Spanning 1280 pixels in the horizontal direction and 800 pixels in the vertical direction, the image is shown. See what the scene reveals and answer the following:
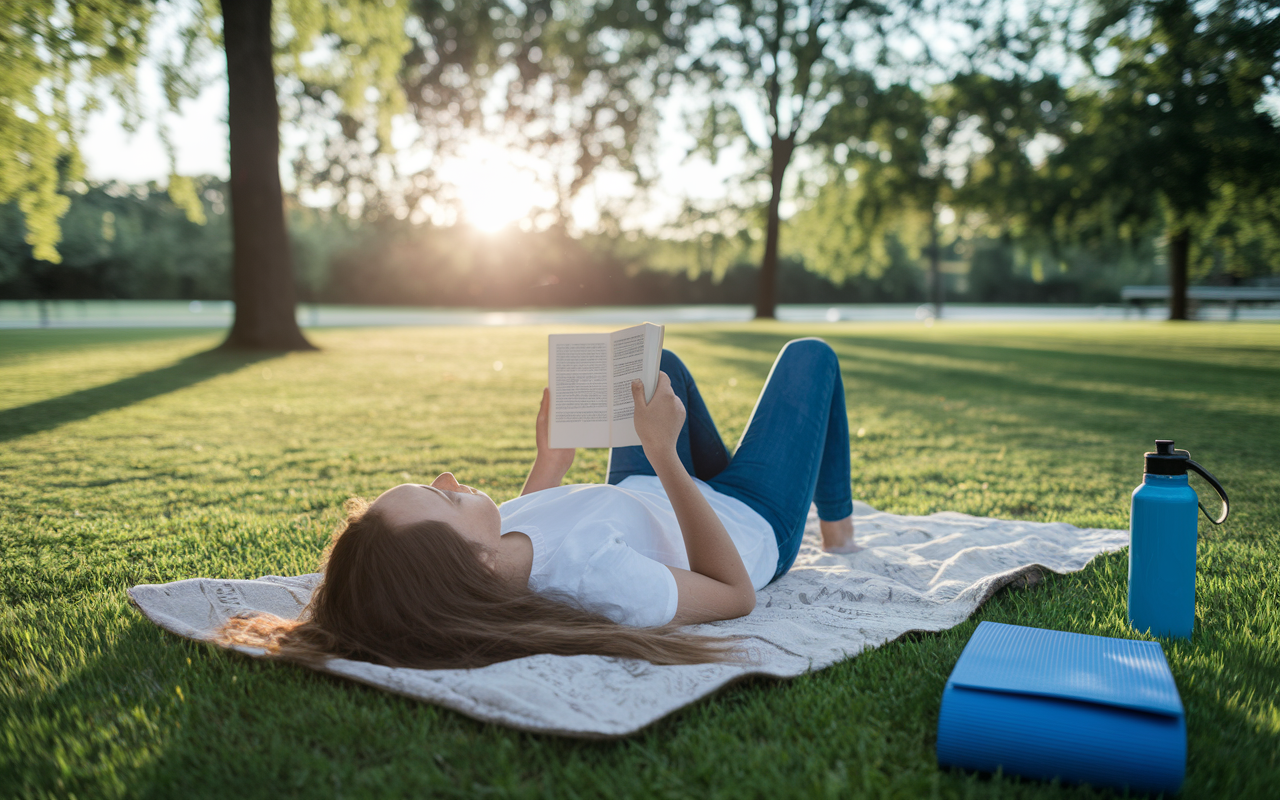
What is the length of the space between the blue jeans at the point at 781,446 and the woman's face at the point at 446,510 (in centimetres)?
72

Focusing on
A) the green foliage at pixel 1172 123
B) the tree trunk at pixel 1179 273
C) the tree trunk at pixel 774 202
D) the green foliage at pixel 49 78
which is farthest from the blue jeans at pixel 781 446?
the tree trunk at pixel 1179 273

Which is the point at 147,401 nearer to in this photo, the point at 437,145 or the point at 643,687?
the point at 643,687

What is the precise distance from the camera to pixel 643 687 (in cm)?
181

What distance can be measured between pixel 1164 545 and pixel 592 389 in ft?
5.50

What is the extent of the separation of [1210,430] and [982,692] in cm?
607

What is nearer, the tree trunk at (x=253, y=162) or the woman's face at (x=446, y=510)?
the woman's face at (x=446, y=510)

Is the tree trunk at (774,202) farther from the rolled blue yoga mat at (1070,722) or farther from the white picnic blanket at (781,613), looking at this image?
the rolled blue yoga mat at (1070,722)

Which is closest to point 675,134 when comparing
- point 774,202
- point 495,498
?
point 774,202

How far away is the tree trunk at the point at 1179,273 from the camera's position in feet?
72.3

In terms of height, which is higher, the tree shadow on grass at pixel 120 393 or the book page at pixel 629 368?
the book page at pixel 629 368

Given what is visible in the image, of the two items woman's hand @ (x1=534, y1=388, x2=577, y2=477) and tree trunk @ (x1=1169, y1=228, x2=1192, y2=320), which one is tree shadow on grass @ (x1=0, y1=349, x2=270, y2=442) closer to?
woman's hand @ (x1=534, y1=388, x2=577, y2=477)

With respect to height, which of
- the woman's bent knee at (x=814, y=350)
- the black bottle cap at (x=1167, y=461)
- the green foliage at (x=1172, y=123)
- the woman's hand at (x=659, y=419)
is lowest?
the black bottle cap at (x=1167, y=461)

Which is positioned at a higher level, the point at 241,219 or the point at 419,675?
the point at 241,219

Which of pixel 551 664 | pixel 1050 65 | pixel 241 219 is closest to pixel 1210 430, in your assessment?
pixel 551 664
